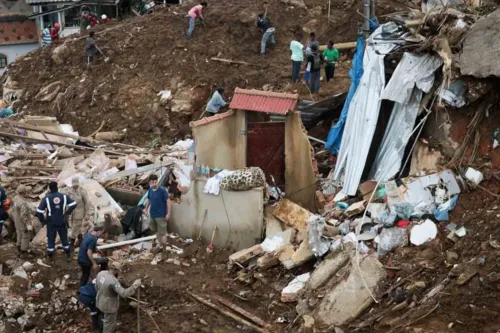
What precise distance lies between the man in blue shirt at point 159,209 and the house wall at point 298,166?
8.18 ft

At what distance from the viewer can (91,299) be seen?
1004 centimetres

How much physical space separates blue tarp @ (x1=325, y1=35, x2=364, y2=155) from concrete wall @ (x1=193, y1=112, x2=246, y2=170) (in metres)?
1.74

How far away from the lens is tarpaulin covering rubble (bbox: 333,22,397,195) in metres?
12.8

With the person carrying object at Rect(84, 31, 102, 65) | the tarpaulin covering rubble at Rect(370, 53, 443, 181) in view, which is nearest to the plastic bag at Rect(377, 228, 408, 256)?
the tarpaulin covering rubble at Rect(370, 53, 443, 181)

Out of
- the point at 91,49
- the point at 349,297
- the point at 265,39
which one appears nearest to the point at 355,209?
the point at 349,297

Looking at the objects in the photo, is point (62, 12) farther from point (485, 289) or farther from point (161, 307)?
point (485, 289)

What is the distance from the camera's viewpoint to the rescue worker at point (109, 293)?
950 centimetres

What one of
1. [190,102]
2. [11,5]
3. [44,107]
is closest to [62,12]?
[11,5]

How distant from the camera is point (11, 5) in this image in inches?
1380

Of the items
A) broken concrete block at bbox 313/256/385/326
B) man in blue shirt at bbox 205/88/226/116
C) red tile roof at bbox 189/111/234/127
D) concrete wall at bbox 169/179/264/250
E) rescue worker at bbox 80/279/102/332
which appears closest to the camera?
broken concrete block at bbox 313/256/385/326

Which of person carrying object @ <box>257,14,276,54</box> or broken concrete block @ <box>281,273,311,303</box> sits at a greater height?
person carrying object @ <box>257,14,276,54</box>

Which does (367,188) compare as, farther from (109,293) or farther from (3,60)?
(3,60)

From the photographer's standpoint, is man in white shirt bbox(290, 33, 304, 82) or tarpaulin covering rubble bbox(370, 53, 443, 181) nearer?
tarpaulin covering rubble bbox(370, 53, 443, 181)

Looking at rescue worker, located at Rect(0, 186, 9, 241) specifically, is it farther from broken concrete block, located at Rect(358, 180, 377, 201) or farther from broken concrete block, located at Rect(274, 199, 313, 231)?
broken concrete block, located at Rect(358, 180, 377, 201)
